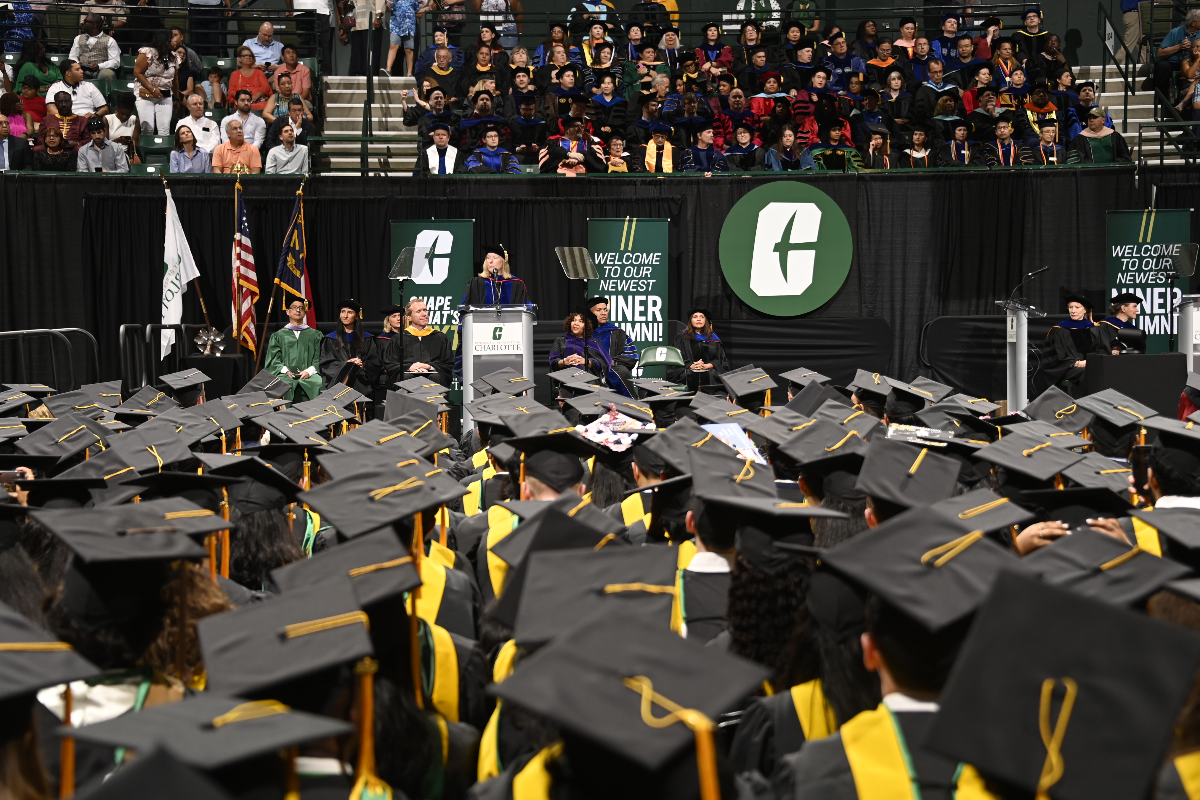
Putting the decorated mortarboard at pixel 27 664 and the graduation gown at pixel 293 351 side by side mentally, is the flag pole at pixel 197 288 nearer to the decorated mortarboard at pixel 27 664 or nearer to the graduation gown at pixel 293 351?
the graduation gown at pixel 293 351

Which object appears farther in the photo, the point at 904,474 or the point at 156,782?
the point at 904,474

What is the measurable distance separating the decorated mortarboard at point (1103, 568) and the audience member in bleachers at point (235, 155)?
11.5m

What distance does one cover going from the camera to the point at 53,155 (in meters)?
12.3

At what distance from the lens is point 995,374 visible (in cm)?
1230

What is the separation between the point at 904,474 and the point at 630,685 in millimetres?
2192

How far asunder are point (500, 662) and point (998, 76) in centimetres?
1352

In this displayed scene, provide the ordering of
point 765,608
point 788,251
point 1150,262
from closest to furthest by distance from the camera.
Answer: point 765,608, point 1150,262, point 788,251

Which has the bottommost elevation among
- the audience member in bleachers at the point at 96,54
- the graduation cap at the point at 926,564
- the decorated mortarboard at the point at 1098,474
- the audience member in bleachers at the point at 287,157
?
the decorated mortarboard at the point at 1098,474

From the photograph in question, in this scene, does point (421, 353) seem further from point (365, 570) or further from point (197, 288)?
point (365, 570)

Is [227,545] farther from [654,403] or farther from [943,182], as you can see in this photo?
[943,182]

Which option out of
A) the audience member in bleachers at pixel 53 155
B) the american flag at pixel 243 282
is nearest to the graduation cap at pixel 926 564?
the american flag at pixel 243 282

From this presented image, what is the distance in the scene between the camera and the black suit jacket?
1236cm

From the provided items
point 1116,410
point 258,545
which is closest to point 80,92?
point 258,545

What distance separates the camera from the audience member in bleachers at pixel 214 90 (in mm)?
13852
